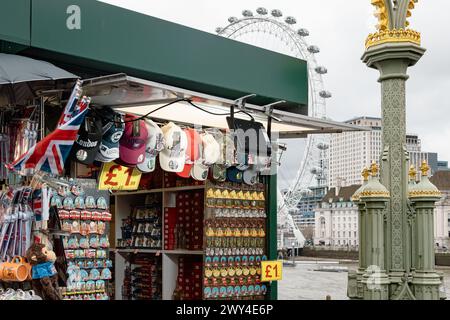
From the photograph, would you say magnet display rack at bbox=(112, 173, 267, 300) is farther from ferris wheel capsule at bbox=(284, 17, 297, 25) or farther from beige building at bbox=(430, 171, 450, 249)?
beige building at bbox=(430, 171, 450, 249)

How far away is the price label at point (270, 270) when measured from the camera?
7059mm

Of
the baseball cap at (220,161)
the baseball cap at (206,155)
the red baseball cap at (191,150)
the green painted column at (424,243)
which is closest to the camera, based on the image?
the red baseball cap at (191,150)

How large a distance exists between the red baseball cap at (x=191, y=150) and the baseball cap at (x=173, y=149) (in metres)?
0.07

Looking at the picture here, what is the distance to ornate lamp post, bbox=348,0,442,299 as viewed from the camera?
12477 mm

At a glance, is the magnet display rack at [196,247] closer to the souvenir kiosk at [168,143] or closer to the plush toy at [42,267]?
the souvenir kiosk at [168,143]

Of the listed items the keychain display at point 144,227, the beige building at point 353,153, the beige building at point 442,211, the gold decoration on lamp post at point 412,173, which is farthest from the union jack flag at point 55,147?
the beige building at point 353,153

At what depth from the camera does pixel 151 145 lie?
19.1 feet

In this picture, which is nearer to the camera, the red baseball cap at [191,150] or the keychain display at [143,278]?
the red baseball cap at [191,150]

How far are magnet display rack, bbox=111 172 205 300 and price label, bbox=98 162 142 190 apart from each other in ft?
3.27

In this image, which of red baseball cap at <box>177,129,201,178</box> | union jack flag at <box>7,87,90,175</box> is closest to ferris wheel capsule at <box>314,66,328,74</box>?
red baseball cap at <box>177,129,201,178</box>

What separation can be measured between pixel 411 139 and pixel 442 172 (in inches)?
1680

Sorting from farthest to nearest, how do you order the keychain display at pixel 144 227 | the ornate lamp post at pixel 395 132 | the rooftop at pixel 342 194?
the rooftop at pixel 342 194 → the ornate lamp post at pixel 395 132 → the keychain display at pixel 144 227

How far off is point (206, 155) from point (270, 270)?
1.50 meters

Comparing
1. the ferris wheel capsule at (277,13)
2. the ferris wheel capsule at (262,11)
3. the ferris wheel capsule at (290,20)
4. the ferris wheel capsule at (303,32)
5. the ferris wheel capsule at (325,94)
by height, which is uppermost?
the ferris wheel capsule at (262,11)
